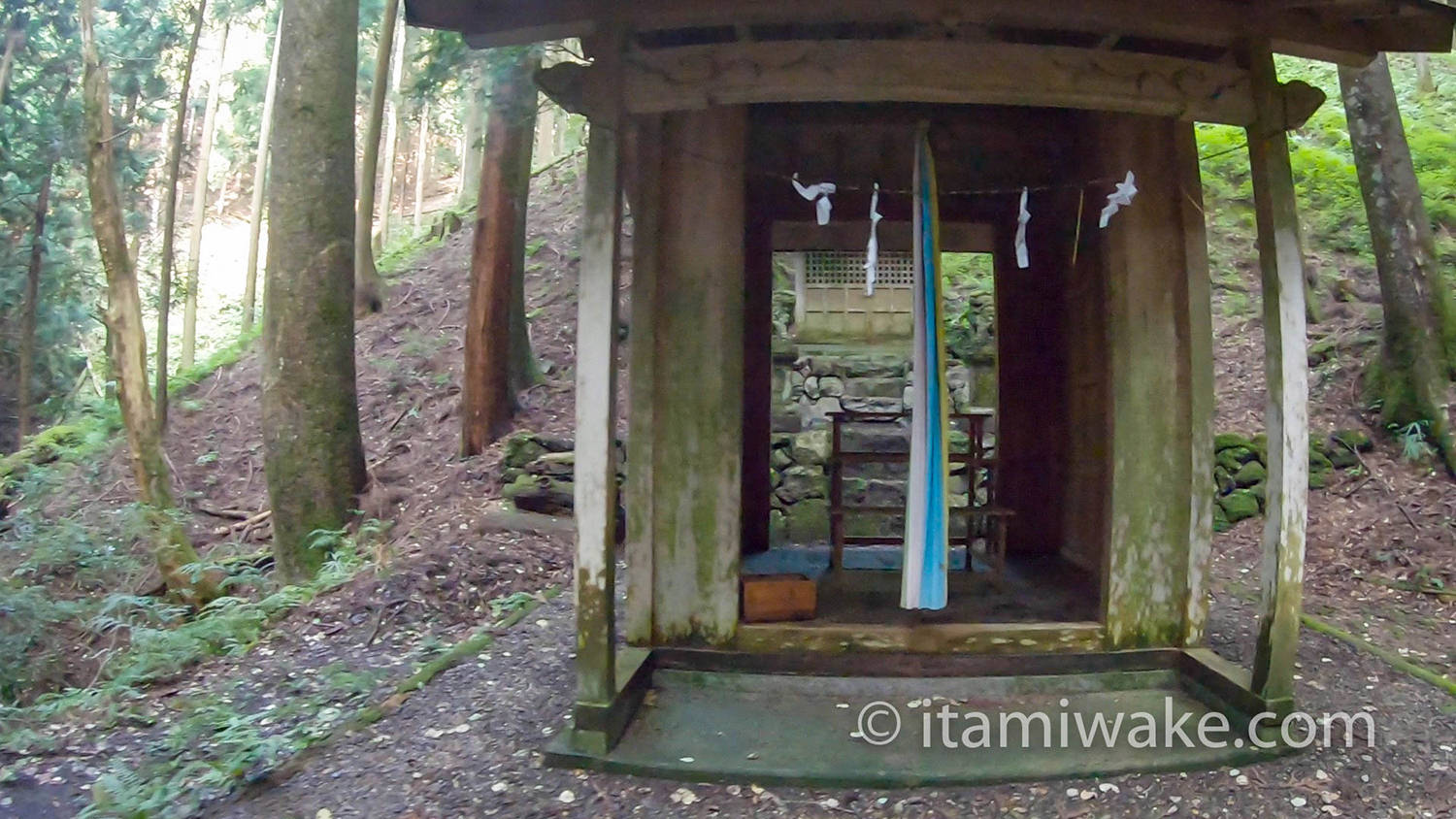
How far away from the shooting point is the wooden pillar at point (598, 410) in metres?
3.75

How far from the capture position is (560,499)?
782 cm

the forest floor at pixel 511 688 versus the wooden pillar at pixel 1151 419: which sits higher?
the wooden pillar at pixel 1151 419

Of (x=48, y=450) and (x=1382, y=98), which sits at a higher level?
(x=1382, y=98)

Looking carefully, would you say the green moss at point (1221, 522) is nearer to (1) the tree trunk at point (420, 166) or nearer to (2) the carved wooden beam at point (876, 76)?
(2) the carved wooden beam at point (876, 76)

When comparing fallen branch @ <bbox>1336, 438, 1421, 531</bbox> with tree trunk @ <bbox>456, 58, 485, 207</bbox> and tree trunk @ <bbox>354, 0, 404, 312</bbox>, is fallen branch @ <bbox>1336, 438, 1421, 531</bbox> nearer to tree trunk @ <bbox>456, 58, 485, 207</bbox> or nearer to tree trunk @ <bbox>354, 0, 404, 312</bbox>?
tree trunk @ <bbox>456, 58, 485, 207</bbox>

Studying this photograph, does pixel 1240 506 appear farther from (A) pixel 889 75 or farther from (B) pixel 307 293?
(B) pixel 307 293

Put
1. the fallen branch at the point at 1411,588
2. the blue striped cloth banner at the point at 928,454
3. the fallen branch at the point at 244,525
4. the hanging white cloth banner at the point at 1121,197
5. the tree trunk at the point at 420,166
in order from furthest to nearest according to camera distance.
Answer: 1. the tree trunk at the point at 420,166
2. the fallen branch at the point at 244,525
3. the fallen branch at the point at 1411,588
4. the hanging white cloth banner at the point at 1121,197
5. the blue striped cloth banner at the point at 928,454

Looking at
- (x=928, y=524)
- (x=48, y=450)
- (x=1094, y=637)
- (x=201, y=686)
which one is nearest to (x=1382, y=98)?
(x=1094, y=637)

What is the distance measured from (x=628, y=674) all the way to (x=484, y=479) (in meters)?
4.66

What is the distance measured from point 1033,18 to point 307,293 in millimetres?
5604

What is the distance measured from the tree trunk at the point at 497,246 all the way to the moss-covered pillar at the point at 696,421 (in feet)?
15.2

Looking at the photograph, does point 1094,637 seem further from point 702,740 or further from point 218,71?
point 218,71

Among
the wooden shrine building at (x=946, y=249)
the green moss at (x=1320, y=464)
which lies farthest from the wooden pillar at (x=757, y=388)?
the green moss at (x=1320, y=464)

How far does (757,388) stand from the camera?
6504mm
